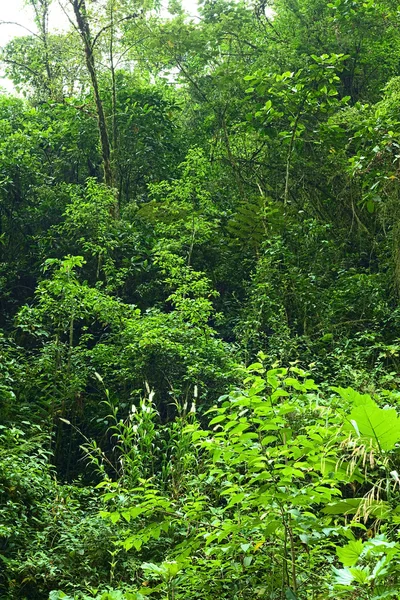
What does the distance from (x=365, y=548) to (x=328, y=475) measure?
0.67 metres

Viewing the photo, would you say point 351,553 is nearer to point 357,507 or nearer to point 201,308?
point 357,507

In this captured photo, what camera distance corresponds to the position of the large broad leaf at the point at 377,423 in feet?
7.85

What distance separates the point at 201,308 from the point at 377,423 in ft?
12.9

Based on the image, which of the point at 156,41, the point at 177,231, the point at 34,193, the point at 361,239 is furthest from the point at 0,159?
the point at 361,239

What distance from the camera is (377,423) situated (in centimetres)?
243

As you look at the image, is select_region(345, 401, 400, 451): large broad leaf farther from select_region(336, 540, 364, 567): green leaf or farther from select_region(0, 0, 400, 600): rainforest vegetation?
select_region(336, 540, 364, 567): green leaf

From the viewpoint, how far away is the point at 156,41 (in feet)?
32.3

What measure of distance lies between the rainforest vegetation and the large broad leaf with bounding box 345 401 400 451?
11 mm

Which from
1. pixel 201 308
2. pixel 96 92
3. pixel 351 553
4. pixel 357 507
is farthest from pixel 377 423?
pixel 96 92

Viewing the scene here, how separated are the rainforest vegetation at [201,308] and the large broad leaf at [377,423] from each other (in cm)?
1

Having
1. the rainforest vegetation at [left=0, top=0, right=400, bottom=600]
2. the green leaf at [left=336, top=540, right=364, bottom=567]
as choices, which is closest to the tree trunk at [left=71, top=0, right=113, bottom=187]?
the rainforest vegetation at [left=0, top=0, right=400, bottom=600]

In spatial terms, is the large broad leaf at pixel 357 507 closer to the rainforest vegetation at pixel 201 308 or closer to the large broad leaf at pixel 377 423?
the rainforest vegetation at pixel 201 308

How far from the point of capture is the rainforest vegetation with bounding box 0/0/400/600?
8.98 ft

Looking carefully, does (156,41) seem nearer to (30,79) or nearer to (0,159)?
(30,79)
